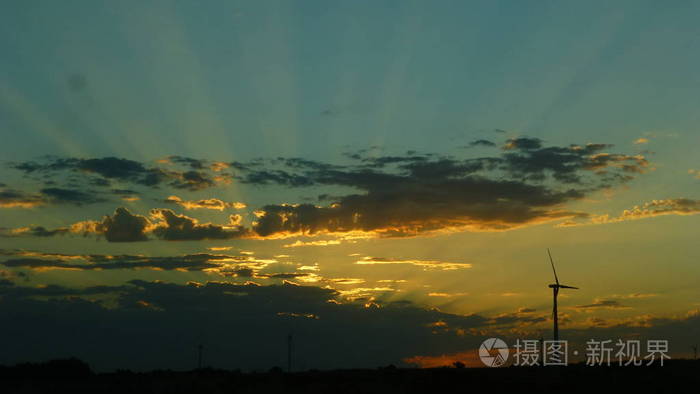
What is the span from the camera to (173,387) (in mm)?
96000

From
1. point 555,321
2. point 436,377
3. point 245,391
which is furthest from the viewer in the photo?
point 555,321

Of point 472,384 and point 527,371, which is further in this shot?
point 527,371

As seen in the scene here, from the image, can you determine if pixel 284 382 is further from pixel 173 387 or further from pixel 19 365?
pixel 19 365

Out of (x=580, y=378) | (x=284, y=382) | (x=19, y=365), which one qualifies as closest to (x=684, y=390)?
(x=580, y=378)

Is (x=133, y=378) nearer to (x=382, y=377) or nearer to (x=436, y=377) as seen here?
(x=382, y=377)

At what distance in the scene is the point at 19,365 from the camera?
13738 centimetres

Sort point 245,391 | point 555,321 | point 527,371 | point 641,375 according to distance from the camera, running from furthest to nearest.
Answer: point 555,321
point 527,371
point 641,375
point 245,391

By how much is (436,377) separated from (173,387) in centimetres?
3770

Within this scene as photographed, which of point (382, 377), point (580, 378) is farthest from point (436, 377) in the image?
point (580, 378)

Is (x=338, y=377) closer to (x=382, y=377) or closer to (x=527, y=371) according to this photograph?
(x=382, y=377)

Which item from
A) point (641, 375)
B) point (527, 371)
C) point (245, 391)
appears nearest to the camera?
point (245, 391)

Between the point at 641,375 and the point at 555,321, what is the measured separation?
33.1 m

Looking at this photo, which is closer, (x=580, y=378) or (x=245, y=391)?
(x=245, y=391)

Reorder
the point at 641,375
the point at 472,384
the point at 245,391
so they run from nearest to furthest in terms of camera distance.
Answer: the point at 245,391 < the point at 472,384 < the point at 641,375
